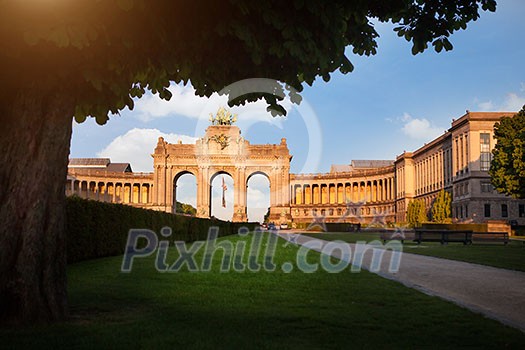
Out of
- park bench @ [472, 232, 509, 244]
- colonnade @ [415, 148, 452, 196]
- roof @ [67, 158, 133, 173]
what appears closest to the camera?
park bench @ [472, 232, 509, 244]

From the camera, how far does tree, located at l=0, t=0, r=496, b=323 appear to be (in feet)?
19.3

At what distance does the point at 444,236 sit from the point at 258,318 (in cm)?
2640

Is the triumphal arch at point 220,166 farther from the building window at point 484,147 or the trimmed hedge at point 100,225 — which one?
the trimmed hedge at point 100,225

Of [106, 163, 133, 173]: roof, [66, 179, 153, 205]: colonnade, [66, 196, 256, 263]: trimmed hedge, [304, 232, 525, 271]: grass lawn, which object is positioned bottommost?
[304, 232, 525, 271]: grass lawn

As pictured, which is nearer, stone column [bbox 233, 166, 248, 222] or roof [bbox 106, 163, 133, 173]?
stone column [bbox 233, 166, 248, 222]

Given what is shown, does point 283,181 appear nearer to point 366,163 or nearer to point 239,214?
point 239,214

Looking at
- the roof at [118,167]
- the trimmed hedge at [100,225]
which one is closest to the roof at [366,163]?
the roof at [118,167]

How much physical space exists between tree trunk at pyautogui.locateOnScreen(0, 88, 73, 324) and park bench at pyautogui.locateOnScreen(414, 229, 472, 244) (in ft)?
89.7

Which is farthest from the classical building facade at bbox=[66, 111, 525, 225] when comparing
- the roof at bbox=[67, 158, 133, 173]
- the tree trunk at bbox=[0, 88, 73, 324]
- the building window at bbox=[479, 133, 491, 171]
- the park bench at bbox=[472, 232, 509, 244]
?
the tree trunk at bbox=[0, 88, 73, 324]

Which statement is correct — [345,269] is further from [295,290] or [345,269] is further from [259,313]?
[259,313]

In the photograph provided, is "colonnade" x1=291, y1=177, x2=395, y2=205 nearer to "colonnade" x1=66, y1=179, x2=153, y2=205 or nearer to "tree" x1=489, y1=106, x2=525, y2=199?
"colonnade" x1=66, y1=179, x2=153, y2=205

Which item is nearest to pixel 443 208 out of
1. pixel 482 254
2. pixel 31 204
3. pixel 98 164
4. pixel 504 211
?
pixel 504 211

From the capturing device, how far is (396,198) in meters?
111

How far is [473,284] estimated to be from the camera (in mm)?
11523
